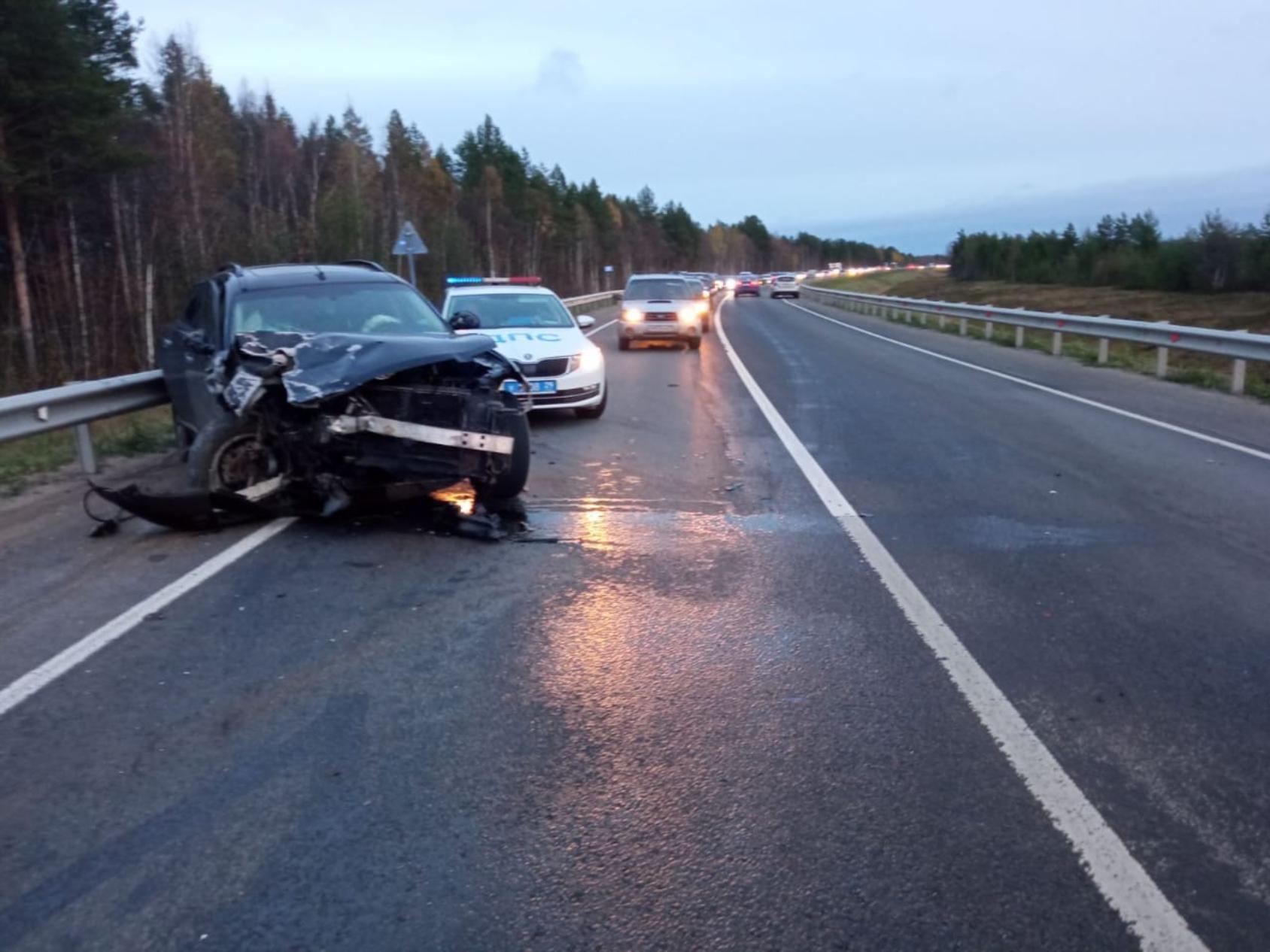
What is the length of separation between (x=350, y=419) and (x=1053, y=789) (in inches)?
197

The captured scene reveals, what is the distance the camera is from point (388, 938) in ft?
10.8

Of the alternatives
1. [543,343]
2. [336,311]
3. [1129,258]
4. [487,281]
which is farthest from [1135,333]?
[1129,258]

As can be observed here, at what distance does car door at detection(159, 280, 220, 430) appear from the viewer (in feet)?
30.4

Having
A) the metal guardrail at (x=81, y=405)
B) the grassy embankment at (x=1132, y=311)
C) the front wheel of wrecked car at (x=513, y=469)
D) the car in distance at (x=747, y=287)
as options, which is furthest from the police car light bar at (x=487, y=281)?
the car in distance at (x=747, y=287)

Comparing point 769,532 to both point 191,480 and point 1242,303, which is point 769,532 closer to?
point 191,480

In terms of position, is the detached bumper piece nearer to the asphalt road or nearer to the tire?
the asphalt road

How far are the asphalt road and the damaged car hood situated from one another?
3.53 feet

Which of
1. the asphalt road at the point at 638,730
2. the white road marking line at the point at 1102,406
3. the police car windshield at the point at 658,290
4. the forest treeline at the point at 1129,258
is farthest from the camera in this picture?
the forest treeline at the point at 1129,258

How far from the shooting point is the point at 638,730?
15.5ft

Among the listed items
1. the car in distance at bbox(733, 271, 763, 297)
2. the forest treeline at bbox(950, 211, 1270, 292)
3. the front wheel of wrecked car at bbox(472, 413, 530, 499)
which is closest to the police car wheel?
the front wheel of wrecked car at bbox(472, 413, 530, 499)

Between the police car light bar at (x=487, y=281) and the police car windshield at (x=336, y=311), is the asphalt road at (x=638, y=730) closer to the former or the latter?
the police car windshield at (x=336, y=311)

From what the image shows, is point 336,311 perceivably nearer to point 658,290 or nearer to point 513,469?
point 513,469

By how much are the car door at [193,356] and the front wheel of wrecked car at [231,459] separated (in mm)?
515

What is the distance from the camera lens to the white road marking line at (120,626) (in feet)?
17.2
